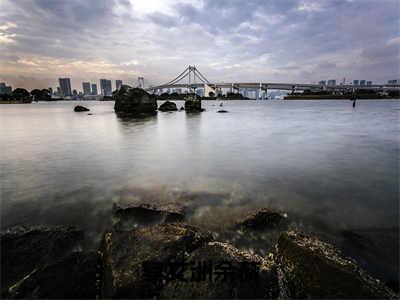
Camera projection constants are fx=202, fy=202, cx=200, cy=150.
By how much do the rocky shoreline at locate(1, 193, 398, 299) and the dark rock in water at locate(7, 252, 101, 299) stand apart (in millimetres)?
10

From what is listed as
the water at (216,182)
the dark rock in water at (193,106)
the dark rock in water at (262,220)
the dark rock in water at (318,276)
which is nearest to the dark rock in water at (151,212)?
the water at (216,182)

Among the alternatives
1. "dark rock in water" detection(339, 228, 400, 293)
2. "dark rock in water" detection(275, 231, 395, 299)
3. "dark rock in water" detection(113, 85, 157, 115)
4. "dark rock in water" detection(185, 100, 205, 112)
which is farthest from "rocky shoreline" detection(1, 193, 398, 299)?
"dark rock in water" detection(185, 100, 205, 112)

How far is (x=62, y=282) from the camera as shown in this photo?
253cm

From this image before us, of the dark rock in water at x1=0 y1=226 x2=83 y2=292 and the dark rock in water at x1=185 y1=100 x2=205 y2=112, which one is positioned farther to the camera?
the dark rock in water at x1=185 y1=100 x2=205 y2=112

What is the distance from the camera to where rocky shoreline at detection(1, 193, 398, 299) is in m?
2.19

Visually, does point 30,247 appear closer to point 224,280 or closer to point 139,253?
point 139,253

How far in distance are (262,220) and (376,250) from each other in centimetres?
182

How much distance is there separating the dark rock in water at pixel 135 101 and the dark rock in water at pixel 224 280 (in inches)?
1373

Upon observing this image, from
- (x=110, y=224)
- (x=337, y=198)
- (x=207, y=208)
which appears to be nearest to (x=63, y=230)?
(x=110, y=224)

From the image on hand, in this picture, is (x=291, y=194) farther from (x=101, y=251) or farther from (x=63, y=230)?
(x=63, y=230)

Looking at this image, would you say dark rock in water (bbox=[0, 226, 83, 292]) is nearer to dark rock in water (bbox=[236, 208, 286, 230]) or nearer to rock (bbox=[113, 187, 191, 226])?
rock (bbox=[113, 187, 191, 226])

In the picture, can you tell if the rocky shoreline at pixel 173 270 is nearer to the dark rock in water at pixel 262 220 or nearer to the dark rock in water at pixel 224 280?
the dark rock in water at pixel 224 280

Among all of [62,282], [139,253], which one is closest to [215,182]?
[139,253]

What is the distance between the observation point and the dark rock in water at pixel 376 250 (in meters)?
2.96
